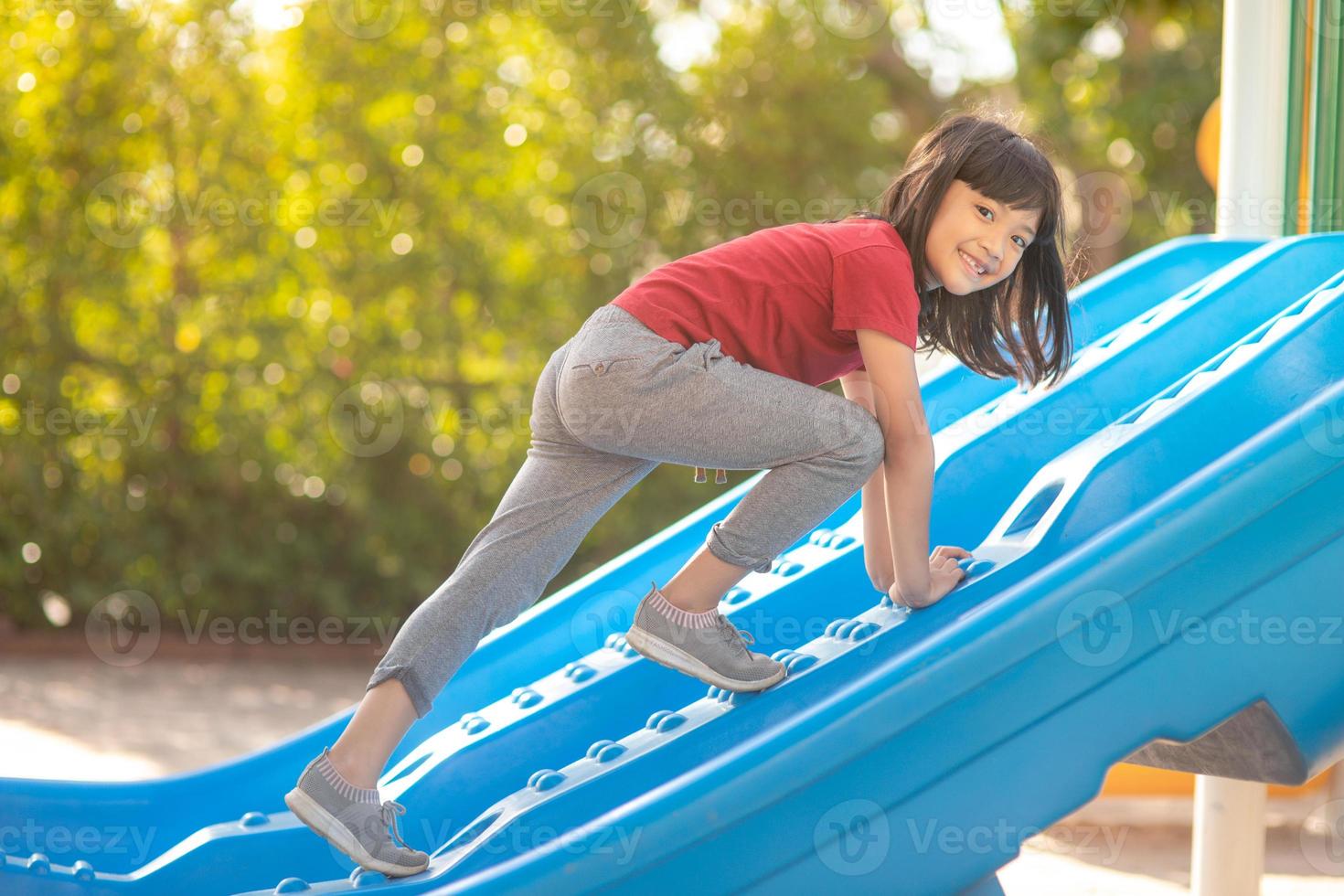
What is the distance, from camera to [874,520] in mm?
1990

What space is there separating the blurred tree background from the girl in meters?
3.31

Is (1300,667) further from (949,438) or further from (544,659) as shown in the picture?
(544,659)

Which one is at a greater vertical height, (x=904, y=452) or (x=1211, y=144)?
(x=1211, y=144)

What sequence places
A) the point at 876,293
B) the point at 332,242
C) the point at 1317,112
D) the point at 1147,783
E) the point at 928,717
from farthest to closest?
the point at 332,242, the point at 1147,783, the point at 1317,112, the point at 876,293, the point at 928,717

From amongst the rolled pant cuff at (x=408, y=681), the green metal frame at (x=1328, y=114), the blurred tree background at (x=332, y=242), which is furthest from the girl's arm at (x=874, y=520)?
the blurred tree background at (x=332, y=242)

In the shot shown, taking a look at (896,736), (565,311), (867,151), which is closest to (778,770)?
(896,736)

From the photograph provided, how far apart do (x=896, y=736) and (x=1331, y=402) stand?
700mm

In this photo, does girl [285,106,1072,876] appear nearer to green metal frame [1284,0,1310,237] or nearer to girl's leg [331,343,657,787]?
girl's leg [331,343,657,787]

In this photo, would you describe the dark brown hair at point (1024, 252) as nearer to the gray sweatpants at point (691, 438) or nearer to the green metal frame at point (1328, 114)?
the gray sweatpants at point (691, 438)

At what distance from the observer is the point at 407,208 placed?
206 inches

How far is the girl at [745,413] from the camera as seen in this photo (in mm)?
1756

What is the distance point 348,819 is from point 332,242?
3818mm

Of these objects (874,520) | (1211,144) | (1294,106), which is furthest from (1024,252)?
(1211,144)

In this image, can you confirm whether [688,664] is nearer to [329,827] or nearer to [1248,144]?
[329,827]
